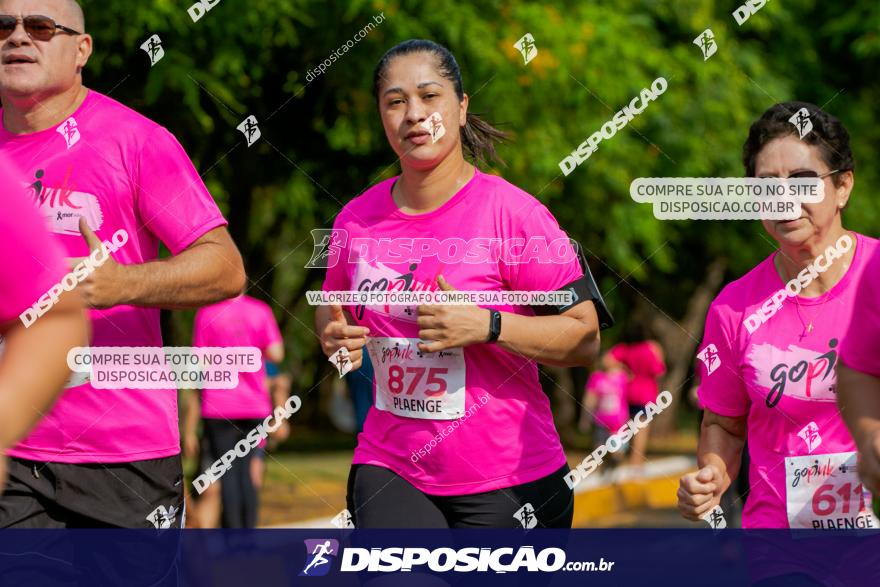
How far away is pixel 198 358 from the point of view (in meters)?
6.45

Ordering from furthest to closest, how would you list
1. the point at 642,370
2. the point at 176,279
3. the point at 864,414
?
the point at 642,370
the point at 176,279
the point at 864,414

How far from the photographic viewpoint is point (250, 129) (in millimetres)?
8461

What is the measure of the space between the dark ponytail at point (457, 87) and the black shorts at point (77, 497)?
4.47 ft

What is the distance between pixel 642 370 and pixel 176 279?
10.6 metres

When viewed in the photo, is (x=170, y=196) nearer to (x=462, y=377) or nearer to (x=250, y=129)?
(x=462, y=377)

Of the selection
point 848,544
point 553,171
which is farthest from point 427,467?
point 553,171

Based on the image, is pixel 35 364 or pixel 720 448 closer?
pixel 35 364

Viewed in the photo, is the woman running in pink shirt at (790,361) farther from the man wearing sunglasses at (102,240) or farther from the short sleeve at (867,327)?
the man wearing sunglasses at (102,240)

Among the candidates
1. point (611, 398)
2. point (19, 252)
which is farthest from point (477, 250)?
point (611, 398)

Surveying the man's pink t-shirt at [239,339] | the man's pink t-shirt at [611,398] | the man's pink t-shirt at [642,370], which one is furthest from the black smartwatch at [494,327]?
the man's pink t-shirt at [611,398]

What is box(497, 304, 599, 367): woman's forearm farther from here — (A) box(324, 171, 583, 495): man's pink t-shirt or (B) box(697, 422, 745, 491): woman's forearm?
(B) box(697, 422, 745, 491): woman's forearm

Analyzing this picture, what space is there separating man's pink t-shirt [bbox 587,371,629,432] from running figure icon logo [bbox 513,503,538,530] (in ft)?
34.0

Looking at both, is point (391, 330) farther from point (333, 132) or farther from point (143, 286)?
point (333, 132)

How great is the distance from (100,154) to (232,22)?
468 cm
